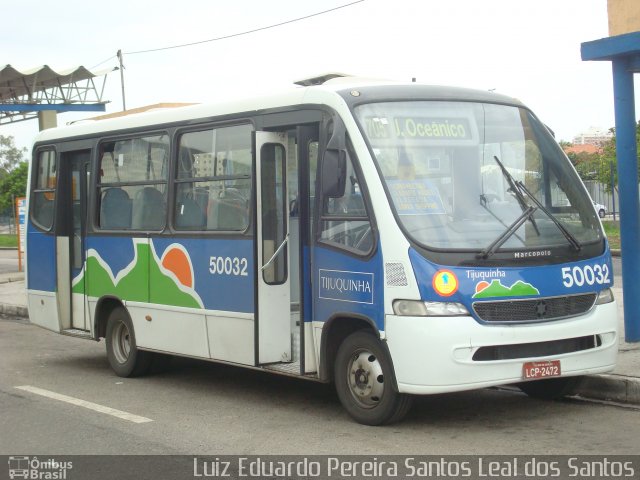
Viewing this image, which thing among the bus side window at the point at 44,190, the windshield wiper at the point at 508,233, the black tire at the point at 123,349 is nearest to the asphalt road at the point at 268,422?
the black tire at the point at 123,349

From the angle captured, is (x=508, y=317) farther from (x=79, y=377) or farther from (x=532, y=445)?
(x=79, y=377)

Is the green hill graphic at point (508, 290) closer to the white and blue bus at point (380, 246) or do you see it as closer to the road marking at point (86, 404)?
the white and blue bus at point (380, 246)

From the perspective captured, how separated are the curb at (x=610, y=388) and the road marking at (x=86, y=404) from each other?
3716mm

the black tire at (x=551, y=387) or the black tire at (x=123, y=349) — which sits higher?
the black tire at (x=123, y=349)

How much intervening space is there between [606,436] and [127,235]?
18.2ft

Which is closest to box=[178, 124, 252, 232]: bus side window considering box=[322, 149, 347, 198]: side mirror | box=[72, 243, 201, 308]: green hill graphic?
box=[72, 243, 201, 308]: green hill graphic

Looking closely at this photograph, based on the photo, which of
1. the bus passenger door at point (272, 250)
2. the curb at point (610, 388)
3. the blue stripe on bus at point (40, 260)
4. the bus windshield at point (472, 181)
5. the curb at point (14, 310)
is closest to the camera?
the bus windshield at point (472, 181)

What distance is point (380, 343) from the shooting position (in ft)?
24.2

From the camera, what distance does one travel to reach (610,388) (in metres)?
8.38

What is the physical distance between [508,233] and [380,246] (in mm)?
961

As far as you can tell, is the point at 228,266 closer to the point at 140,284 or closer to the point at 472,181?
the point at 140,284

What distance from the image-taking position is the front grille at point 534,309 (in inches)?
281

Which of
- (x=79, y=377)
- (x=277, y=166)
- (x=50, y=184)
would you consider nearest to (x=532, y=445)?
(x=277, y=166)

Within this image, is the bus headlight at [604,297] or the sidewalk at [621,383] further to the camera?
the sidewalk at [621,383]
